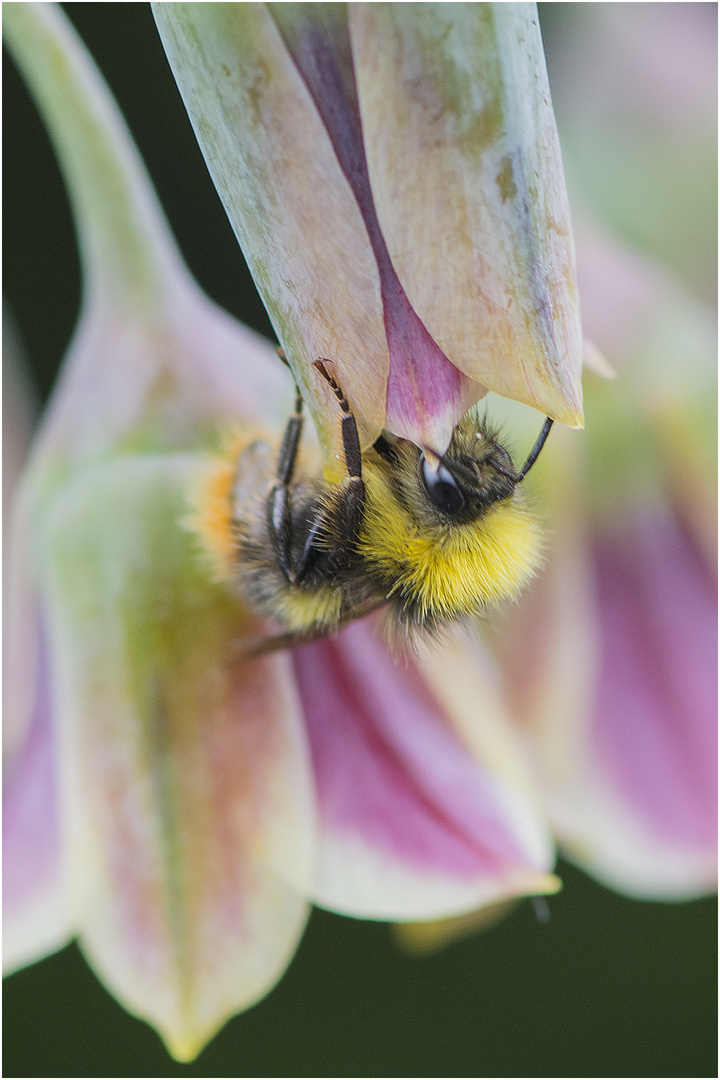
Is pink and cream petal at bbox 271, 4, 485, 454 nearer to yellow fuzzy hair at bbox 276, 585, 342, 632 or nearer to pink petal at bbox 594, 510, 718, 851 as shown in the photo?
yellow fuzzy hair at bbox 276, 585, 342, 632

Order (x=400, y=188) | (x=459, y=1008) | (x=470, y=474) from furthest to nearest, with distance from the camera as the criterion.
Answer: (x=459, y=1008)
(x=470, y=474)
(x=400, y=188)

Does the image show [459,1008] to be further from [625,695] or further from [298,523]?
[298,523]

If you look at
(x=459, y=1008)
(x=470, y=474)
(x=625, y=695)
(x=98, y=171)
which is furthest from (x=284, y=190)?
(x=459, y=1008)

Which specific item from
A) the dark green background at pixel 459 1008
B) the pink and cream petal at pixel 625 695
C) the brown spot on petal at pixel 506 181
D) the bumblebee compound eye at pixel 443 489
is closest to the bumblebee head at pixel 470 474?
the bumblebee compound eye at pixel 443 489

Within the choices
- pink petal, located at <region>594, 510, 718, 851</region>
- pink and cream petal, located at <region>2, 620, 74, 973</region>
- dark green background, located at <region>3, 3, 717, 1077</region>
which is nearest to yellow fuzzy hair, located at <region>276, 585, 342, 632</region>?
pink and cream petal, located at <region>2, 620, 74, 973</region>

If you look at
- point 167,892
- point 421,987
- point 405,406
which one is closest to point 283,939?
point 167,892

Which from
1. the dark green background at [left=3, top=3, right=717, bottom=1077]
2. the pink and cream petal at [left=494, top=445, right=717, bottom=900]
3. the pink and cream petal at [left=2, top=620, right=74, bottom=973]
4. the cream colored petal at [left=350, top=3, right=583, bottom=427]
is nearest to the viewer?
the cream colored petal at [left=350, top=3, right=583, bottom=427]
